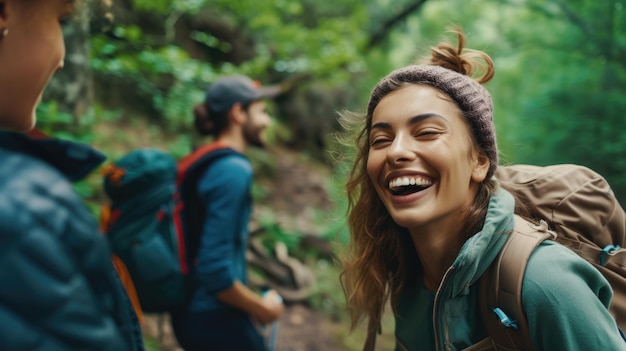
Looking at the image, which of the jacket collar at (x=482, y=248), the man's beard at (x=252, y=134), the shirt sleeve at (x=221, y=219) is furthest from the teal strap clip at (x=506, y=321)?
the man's beard at (x=252, y=134)

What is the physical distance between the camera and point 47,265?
0.75 meters

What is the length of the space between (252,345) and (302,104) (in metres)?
11.2

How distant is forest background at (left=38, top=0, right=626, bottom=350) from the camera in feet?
11.6

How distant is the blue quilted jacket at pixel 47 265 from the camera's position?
0.73m

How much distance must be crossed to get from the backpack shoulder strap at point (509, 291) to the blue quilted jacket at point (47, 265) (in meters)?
1.15

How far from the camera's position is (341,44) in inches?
274

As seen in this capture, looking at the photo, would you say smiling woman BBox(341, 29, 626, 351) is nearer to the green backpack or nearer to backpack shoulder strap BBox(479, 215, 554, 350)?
backpack shoulder strap BBox(479, 215, 554, 350)

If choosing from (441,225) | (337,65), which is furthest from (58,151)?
(337,65)

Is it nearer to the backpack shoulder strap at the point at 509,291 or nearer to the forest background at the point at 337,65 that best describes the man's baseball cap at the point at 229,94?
the forest background at the point at 337,65

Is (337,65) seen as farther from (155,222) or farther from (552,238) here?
(552,238)

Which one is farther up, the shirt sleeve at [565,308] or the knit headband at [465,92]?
the knit headband at [465,92]

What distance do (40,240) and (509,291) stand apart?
1317mm

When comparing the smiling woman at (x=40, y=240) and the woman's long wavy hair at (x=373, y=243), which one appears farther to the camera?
the woman's long wavy hair at (x=373, y=243)

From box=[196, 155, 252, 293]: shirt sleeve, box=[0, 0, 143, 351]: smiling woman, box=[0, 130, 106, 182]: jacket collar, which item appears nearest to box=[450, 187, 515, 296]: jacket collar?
box=[0, 0, 143, 351]: smiling woman
